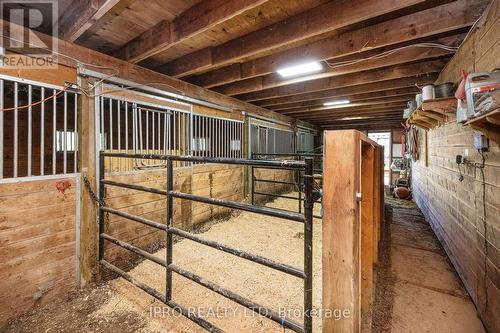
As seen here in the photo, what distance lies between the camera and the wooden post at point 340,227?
89cm

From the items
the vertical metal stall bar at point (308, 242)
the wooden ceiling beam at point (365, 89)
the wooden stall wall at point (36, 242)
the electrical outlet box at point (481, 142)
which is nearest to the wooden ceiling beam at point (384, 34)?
the electrical outlet box at point (481, 142)

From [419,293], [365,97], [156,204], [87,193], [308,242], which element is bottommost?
[419,293]

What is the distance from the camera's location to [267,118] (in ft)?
17.7

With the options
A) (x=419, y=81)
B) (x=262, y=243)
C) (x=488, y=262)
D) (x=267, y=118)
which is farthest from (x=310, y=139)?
(x=488, y=262)

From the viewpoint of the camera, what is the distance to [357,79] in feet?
10.8

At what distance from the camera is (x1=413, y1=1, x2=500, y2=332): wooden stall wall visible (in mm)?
1521

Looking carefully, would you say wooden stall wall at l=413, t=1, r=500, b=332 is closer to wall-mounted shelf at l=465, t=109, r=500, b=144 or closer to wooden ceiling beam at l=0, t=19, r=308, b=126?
wall-mounted shelf at l=465, t=109, r=500, b=144

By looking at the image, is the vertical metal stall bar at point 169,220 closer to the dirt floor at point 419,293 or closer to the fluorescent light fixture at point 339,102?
the dirt floor at point 419,293

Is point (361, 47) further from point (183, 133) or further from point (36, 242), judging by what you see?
point (36, 242)

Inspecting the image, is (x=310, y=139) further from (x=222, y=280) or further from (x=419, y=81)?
(x=222, y=280)

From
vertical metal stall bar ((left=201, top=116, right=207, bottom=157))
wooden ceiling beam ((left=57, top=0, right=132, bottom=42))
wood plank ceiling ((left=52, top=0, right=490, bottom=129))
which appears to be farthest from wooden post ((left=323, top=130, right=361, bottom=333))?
vertical metal stall bar ((left=201, top=116, right=207, bottom=157))

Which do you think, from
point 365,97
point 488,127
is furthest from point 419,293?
point 365,97

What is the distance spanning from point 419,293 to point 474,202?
0.89 metres

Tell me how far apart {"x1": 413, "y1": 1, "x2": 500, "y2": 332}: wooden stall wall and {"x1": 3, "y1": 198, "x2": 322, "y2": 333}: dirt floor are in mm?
1152
